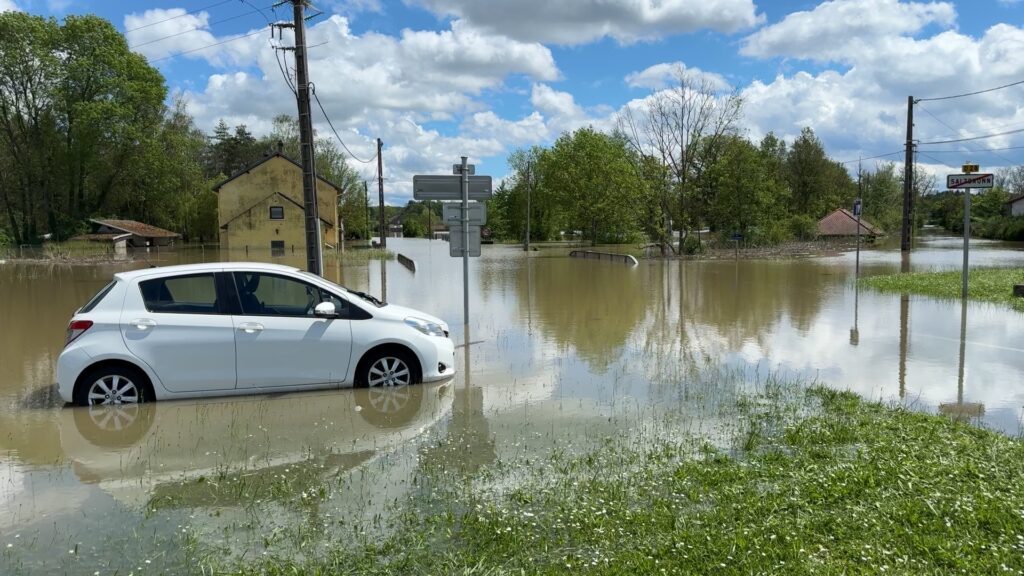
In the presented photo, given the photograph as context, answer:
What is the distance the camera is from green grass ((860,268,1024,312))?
53.9 feet

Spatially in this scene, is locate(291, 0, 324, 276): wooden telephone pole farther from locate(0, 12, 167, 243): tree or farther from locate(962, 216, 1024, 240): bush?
locate(962, 216, 1024, 240): bush

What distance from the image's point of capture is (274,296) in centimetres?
797

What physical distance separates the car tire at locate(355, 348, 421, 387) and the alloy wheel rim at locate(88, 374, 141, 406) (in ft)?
7.94

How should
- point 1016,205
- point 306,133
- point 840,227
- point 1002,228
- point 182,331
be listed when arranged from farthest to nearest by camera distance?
point 1016,205
point 1002,228
point 840,227
point 306,133
point 182,331

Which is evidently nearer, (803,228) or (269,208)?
(269,208)

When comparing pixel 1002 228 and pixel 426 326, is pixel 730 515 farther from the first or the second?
pixel 1002 228

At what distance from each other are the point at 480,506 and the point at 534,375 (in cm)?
483

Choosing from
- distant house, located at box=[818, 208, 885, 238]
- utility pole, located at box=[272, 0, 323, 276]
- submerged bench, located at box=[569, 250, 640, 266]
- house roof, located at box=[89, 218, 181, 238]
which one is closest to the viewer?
utility pole, located at box=[272, 0, 323, 276]

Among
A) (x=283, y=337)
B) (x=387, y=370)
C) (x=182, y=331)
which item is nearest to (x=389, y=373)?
(x=387, y=370)

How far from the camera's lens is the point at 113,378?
7.45 m

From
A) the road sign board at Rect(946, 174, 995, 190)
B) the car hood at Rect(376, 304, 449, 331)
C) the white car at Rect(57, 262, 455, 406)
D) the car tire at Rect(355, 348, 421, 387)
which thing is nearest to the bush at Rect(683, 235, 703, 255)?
the road sign board at Rect(946, 174, 995, 190)

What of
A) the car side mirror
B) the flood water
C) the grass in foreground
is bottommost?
the flood water

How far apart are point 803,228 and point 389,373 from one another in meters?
55.7

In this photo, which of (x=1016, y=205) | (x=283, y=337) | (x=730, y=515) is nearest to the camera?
(x=730, y=515)
